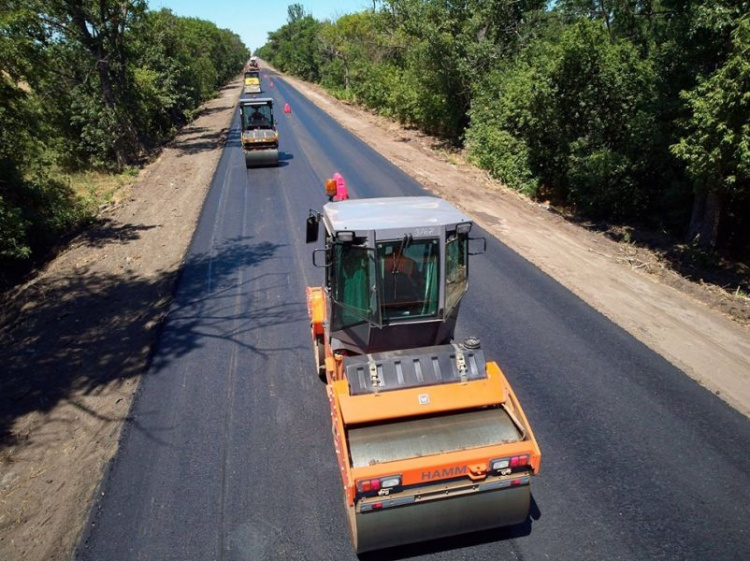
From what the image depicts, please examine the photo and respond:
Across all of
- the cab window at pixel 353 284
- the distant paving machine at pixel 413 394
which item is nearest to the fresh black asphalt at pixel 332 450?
the distant paving machine at pixel 413 394

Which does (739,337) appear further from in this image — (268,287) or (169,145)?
(169,145)

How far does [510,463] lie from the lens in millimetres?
4316

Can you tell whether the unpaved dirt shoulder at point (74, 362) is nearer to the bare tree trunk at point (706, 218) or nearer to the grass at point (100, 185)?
the grass at point (100, 185)

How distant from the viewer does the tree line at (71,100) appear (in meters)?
12.8

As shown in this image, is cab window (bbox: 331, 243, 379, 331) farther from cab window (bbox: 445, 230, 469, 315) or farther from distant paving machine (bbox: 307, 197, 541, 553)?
cab window (bbox: 445, 230, 469, 315)

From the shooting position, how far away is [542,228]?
14.2m

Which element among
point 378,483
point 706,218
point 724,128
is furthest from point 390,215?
point 706,218

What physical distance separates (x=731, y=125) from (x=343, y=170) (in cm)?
1287

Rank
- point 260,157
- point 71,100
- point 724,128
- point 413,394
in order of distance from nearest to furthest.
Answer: point 413,394 → point 724,128 → point 260,157 → point 71,100

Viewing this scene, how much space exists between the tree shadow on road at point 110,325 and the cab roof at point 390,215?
3.57 meters

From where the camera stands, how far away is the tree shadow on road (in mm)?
7434

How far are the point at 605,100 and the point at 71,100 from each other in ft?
72.3

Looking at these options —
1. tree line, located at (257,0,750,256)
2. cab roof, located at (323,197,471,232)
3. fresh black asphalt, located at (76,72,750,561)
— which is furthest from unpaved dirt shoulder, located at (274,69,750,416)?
cab roof, located at (323,197,471,232)

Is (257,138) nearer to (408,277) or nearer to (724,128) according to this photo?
(724,128)
